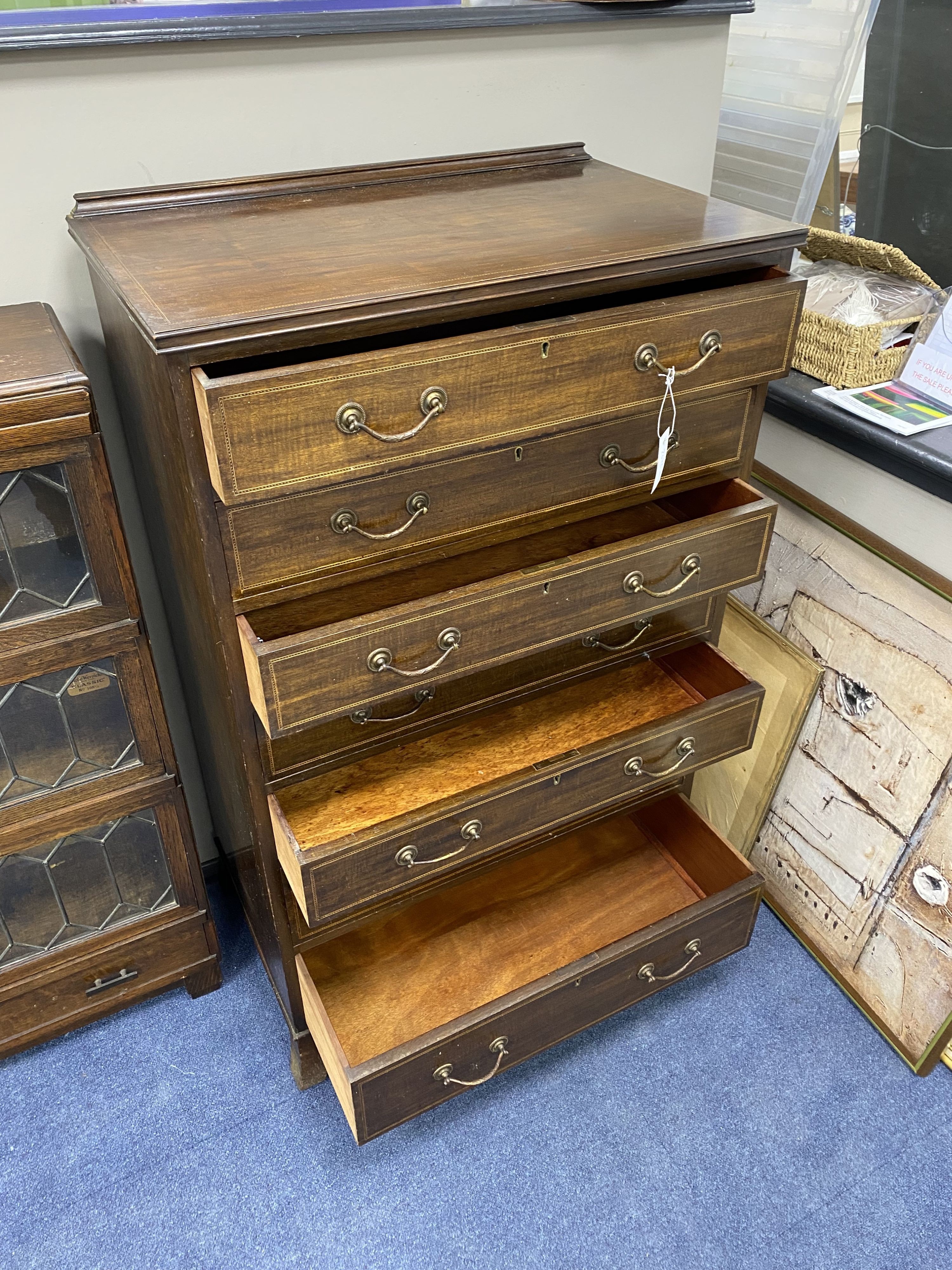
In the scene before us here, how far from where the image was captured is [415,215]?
1.04 meters

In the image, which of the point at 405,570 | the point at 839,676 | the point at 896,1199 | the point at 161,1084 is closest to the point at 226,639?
the point at 405,570

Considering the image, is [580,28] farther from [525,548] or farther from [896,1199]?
[896,1199]

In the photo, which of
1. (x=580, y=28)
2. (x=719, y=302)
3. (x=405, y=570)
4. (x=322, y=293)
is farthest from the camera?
(x=580, y=28)

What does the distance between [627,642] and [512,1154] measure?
71 centimetres

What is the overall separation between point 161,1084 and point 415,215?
Answer: 1.21 m

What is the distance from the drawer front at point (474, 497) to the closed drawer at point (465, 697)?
0.15 m

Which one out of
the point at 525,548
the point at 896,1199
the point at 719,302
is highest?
the point at 719,302

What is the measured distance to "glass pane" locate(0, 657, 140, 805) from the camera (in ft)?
3.60

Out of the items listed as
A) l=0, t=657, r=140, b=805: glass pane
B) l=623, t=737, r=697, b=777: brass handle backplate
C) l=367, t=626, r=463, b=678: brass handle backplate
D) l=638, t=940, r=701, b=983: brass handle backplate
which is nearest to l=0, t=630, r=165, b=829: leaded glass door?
l=0, t=657, r=140, b=805: glass pane

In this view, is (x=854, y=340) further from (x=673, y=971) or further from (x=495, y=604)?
(x=673, y=971)

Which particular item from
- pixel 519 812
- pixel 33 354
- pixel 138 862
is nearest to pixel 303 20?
pixel 33 354

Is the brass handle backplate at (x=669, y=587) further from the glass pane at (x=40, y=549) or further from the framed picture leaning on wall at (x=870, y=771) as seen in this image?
the glass pane at (x=40, y=549)

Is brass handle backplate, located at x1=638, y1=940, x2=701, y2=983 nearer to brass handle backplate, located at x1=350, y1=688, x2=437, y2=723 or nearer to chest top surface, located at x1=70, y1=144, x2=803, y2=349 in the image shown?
brass handle backplate, located at x1=350, y1=688, x2=437, y2=723

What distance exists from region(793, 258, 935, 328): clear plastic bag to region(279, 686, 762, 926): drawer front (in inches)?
21.7
